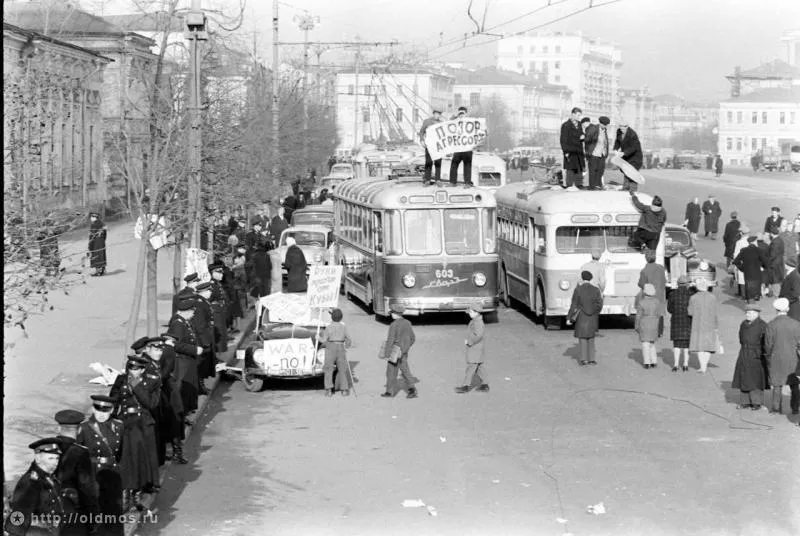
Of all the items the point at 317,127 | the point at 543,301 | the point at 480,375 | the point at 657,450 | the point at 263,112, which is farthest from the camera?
the point at 317,127

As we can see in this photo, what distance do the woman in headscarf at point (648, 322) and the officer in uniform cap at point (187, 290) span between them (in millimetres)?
6650

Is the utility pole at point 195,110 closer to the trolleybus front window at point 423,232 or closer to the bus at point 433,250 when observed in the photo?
the bus at point 433,250

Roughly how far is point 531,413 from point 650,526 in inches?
233

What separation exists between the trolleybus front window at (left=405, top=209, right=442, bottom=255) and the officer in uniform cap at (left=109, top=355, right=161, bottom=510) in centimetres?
1388

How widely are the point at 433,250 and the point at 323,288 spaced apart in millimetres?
6137

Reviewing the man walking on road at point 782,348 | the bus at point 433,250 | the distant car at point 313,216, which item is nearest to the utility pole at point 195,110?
the bus at point 433,250

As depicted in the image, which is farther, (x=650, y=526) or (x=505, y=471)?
(x=505, y=471)

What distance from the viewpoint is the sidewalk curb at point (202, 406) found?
40.8 ft

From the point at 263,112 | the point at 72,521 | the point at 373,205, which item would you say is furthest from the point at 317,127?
the point at 72,521

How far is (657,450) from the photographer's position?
16062 mm

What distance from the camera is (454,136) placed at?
30.5 m

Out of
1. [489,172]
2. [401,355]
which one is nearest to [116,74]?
[489,172]

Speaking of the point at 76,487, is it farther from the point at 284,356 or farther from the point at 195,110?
the point at 195,110

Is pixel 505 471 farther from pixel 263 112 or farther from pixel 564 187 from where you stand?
pixel 263 112
